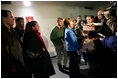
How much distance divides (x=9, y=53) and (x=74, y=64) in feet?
3.66

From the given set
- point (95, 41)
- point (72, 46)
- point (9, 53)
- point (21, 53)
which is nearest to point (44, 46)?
point (21, 53)

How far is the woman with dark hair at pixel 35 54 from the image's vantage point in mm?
1232

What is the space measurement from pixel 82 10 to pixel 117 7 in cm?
61

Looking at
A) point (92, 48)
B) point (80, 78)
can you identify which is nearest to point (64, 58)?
point (80, 78)

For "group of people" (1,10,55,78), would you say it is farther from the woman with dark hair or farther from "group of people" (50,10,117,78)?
"group of people" (50,10,117,78)

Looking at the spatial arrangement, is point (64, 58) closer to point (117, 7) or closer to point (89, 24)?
point (89, 24)

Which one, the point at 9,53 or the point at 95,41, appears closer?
the point at 9,53

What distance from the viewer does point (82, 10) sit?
70.5 inches

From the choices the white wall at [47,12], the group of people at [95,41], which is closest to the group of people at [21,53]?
the white wall at [47,12]

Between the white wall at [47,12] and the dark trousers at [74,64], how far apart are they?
2.51ft

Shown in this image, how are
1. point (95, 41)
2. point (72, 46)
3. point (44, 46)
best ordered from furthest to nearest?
point (72, 46), point (95, 41), point (44, 46)

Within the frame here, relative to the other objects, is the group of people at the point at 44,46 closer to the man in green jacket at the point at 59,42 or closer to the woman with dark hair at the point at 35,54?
the woman with dark hair at the point at 35,54

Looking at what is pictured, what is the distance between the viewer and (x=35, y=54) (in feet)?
4.07

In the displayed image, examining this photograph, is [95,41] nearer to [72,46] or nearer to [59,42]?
[72,46]
